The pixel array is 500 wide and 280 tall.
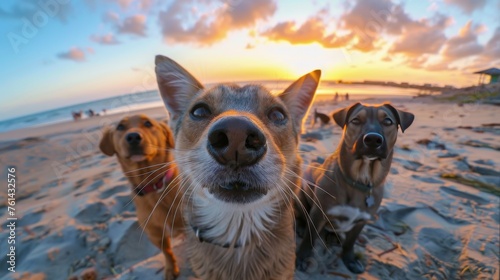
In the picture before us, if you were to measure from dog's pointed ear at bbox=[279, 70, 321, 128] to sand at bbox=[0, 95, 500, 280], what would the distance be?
2.82 feet

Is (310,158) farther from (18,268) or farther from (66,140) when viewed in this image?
(66,140)

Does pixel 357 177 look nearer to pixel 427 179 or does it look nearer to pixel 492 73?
pixel 427 179

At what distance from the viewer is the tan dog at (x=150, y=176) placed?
2.94 metres

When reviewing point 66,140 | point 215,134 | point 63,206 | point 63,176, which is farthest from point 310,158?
point 66,140

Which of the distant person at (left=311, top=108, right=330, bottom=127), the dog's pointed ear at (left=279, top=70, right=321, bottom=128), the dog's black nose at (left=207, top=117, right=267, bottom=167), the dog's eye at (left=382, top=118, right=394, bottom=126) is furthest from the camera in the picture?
the distant person at (left=311, top=108, right=330, bottom=127)

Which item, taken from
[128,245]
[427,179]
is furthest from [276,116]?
[427,179]

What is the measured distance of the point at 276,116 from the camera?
245 cm

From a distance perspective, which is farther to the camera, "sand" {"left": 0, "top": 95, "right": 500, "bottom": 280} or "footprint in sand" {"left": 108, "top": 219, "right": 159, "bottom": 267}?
"footprint in sand" {"left": 108, "top": 219, "right": 159, "bottom": 267}

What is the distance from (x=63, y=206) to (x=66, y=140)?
26.9ft

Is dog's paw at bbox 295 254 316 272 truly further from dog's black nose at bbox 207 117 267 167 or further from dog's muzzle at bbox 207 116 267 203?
dog's black nose at bbox 207 117 267 167

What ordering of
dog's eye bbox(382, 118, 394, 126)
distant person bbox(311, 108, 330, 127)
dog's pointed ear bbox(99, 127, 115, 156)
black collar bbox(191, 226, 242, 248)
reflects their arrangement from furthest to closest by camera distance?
distant person bbox(311, 108, 330, 127) → dog's pointed ear bbox(99, 127, 115, 156) → dog's eye bbox(382, 118, 394, 126) → black collar bbox(191, 226, 242, 248)

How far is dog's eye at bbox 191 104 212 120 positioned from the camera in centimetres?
232

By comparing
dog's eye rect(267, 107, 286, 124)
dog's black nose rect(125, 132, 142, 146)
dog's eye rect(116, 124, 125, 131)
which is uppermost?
dog's eye rect(267, 107, 286, 124)

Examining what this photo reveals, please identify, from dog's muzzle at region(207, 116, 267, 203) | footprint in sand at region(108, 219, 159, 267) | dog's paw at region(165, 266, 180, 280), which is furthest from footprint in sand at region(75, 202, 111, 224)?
dog's muzzle at region(207, 116, 267, 203)
